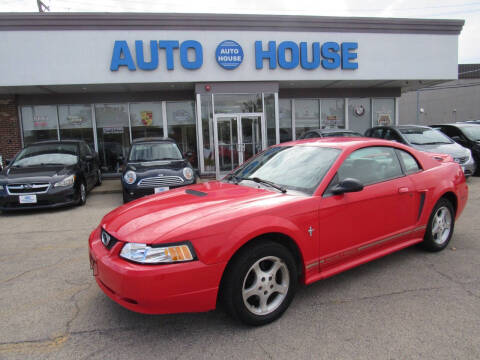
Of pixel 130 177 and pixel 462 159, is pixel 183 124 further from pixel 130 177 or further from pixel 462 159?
pixel 462 159

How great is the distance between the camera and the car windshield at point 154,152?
869 cm

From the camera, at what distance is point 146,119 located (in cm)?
1357

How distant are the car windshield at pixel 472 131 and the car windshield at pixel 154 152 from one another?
9.25m

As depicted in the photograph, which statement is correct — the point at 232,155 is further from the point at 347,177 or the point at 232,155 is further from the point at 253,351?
the point at 253,351

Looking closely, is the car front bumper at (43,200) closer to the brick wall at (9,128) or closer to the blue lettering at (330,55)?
the brick wall at (9,128)

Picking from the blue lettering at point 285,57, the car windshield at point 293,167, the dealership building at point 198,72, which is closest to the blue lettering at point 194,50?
the dealership building at point 198,72

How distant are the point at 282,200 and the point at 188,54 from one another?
10.1m

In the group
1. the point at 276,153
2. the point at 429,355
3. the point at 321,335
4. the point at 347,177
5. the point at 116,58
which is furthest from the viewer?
the point at 116,58

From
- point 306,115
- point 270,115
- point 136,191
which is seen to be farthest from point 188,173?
point 306,115

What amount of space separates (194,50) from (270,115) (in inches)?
A: 142

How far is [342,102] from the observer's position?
15141mm

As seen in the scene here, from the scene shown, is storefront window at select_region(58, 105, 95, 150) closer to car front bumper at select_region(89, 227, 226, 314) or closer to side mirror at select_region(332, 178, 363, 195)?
car front bumper at select_region(89, 227, 226, 314)

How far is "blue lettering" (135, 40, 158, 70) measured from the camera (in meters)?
11.1

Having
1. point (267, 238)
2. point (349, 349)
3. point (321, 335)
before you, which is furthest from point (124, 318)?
point (349, 349)
